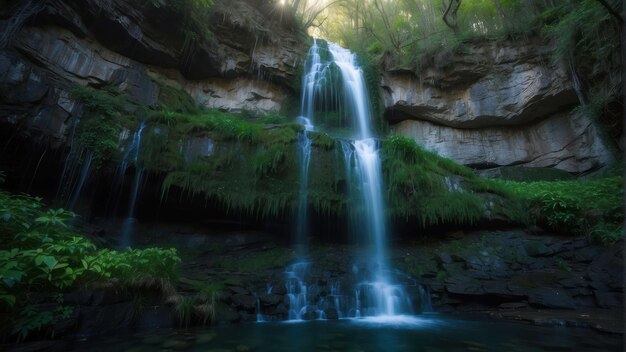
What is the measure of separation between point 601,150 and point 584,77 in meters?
2.86

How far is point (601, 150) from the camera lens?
1062 centimetres

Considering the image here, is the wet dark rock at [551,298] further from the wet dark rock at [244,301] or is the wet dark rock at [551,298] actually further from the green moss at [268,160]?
the green moss at [268,160]

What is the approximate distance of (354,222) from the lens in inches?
336

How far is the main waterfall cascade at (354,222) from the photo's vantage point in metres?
6.02

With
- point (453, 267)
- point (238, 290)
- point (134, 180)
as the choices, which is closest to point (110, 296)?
point (238, 290)

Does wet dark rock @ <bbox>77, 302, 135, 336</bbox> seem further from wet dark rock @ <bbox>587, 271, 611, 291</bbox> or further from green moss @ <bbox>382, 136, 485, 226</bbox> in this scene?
wet dark rock @ <bbox>587, 271, 611, 291</bbox>

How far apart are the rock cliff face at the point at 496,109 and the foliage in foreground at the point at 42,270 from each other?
1236cm

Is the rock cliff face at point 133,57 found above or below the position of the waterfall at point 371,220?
above

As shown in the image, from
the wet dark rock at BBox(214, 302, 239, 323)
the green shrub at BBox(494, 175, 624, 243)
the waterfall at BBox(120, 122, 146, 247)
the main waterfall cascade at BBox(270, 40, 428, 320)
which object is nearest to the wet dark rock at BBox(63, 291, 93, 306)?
the wet dark rock at BBox(214, 302, 239, 323)

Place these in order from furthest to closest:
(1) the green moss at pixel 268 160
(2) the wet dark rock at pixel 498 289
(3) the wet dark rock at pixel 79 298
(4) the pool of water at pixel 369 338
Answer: (1) the green moss at pixel 268 160 < (2) the wet dark rock at pixel 498 289 < (3) the wet dark rock at pixel 79 298 < (4) the pool of water at pixel 369 338

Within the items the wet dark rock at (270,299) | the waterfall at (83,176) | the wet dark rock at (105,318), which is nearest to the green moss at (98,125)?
the waterfall at (83,176)

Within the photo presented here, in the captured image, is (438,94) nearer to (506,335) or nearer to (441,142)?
(441,142)

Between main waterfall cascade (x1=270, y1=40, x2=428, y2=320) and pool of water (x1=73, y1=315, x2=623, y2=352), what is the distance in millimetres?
931

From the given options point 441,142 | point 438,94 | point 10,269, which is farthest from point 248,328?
point 438,94
